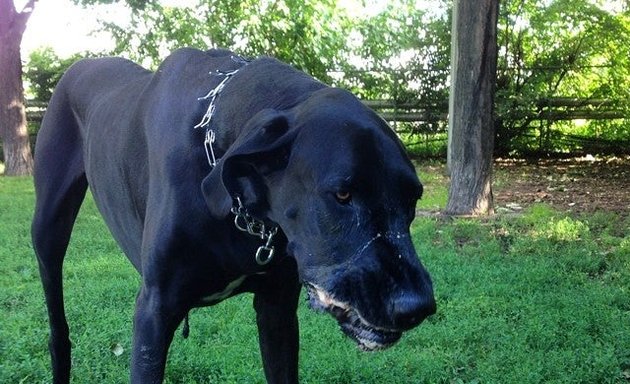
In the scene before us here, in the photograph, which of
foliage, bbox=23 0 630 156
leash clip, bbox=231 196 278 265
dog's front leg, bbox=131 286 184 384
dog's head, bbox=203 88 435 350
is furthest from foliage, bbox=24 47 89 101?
dog's head, bbox=203 88 435 350

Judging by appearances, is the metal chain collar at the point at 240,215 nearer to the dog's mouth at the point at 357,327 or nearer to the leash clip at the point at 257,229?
the leash clip at the point at 257,229

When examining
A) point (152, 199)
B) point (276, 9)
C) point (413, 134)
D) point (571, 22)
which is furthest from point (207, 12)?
point (152, 199)

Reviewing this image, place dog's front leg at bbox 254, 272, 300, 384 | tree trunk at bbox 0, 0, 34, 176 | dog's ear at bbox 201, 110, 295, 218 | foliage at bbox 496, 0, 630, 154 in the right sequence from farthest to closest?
foliage at bbox 496, 0, 630, 154 < tree trunk at bbox 0, 0, 34, 176 < dog's front leg at bbox 254, 272, 300, 384 < dog's ear at bbox 201, 110, 295, 218

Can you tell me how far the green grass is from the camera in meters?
3.94

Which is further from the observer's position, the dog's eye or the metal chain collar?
the metal chain collar

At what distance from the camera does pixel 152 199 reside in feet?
7.97

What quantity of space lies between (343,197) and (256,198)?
312mm

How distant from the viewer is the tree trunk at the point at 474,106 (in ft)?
25.5

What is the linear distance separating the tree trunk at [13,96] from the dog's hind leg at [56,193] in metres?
10.9

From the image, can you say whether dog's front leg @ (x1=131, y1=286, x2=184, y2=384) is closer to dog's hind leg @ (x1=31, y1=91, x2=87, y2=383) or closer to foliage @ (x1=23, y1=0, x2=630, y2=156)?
dog's hind leg @ (x1=31, y1=91, x2=87, y2=383)

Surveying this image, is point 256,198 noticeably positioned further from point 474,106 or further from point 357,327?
point 474,106

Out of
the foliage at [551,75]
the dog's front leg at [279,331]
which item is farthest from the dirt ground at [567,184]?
the dog's front leg at [279,331]

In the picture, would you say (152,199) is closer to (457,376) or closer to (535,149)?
(457,376)

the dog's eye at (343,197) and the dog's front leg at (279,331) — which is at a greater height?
the dog's eye at (343,197)
